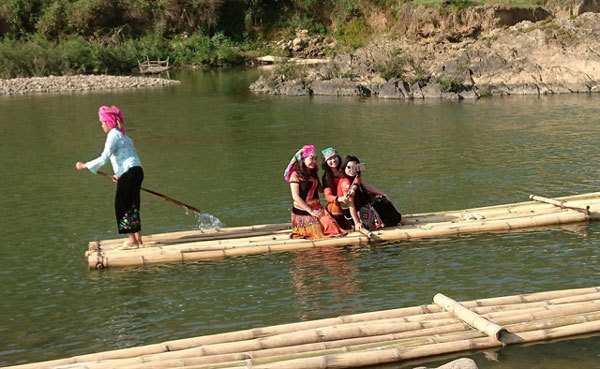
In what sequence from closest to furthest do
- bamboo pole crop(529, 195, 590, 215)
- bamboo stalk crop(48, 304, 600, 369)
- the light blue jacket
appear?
1. bamboo stalk crop(48, 304, 600, 369)
2. the light blue jacket
3. bamboo pole crop(529, 195, 590, 215)

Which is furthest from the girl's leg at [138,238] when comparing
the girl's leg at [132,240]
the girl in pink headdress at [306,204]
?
the girl in pink headdress at [306,204]

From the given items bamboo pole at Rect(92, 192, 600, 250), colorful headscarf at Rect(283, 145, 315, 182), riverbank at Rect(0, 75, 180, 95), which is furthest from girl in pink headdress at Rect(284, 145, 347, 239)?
riverbank at Rect(0, 75, 180, 95)

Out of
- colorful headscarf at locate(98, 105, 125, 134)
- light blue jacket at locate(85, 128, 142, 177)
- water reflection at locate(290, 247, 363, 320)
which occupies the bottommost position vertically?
water reflection at locate(290, 247, 363, 320)

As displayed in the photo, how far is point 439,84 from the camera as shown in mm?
26891

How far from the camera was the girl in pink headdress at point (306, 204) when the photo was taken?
32.3 ft

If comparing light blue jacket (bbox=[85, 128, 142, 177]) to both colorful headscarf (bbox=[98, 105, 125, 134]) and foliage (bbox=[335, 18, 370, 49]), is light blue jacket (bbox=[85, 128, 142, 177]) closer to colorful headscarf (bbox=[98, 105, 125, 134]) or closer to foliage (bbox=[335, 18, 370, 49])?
colorful headscarf (bbox=[98, 105, 125, 134])

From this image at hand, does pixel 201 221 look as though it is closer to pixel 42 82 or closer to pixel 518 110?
pixel 518 110

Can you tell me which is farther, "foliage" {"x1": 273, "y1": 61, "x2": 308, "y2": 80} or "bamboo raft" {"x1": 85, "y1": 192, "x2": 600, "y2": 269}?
"foliage" {"x1": 273, "y1": 61, "x2": 308, "y2": 80}

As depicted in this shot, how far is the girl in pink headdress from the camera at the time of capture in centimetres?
984

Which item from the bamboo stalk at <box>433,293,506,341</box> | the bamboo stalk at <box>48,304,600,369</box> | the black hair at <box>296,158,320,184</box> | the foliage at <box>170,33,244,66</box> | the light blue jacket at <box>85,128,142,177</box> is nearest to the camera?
the bamboo stalk at <box>48,304,600,369</box>

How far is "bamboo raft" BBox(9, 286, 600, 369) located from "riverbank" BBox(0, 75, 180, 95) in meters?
30.1

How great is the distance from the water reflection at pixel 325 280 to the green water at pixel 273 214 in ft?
0.08

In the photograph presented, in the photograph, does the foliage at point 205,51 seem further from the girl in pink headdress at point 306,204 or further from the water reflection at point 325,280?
the water reflection at point 325,280

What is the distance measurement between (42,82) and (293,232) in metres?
28.8
